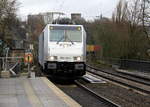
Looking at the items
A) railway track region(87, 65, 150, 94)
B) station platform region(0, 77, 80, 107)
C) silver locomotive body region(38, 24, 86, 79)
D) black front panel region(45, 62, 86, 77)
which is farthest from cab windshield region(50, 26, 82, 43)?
station platform region(0, 77, 80, 107)

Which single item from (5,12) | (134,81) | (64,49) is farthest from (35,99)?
(5,12)

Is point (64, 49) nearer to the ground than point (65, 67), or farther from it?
farther from it

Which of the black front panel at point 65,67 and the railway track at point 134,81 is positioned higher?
the black front panel at point 65,67

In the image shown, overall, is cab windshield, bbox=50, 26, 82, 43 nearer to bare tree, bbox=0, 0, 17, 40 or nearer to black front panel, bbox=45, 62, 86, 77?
black front panel, bbox=45, 62, 86, 77

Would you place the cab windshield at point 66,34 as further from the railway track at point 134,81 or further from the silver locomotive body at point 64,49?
the railway track at point 134,81

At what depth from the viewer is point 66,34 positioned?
944 inches

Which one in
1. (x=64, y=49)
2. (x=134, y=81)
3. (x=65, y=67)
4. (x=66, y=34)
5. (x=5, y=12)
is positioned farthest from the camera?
(x=5, y=12)

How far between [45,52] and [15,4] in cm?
1964

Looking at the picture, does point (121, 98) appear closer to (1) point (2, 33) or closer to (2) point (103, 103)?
(2) point (103, 103)

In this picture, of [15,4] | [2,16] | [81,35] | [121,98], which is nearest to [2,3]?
[2,16]

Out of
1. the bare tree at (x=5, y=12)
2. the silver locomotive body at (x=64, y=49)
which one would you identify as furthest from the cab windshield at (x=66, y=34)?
the bare tree at (x=5, y=12)

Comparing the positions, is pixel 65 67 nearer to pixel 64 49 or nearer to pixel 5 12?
pixel 64 49

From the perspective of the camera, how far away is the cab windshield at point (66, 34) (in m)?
23.9

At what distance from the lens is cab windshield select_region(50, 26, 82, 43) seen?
78.4ft
